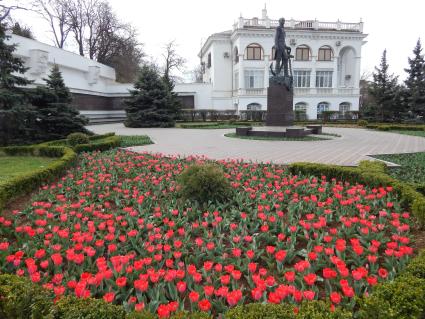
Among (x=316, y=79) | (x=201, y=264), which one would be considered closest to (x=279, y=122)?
(x=201, y=264)

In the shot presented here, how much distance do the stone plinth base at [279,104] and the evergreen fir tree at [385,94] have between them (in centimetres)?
1422

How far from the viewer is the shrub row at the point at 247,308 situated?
6.41ft

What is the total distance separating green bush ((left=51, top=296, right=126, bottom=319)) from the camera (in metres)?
1.96

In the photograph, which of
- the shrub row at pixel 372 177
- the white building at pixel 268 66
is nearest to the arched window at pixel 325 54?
the white building at pixel 268 66

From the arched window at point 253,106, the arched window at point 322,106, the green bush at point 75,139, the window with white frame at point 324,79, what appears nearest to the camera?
the green bush at point 75,139

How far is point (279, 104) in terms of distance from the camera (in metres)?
16.4

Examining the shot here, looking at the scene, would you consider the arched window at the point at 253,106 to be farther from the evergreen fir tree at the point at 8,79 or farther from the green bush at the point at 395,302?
the green bush at the point at 395,302

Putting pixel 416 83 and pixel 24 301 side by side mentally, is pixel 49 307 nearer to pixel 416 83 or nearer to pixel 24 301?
pixel 24 301

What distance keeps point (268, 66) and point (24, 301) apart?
37.0 meters

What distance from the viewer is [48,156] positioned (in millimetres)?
10078

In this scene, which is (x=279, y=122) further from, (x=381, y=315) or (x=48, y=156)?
(x=381, y=315)

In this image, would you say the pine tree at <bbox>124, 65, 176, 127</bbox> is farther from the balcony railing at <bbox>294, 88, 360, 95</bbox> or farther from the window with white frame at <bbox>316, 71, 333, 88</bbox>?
the window with white frame at <bbox>316, 71, 333, 88</bbox>

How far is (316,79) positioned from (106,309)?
39.7m

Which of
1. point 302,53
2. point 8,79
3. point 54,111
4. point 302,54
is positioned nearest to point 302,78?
point 302,54
